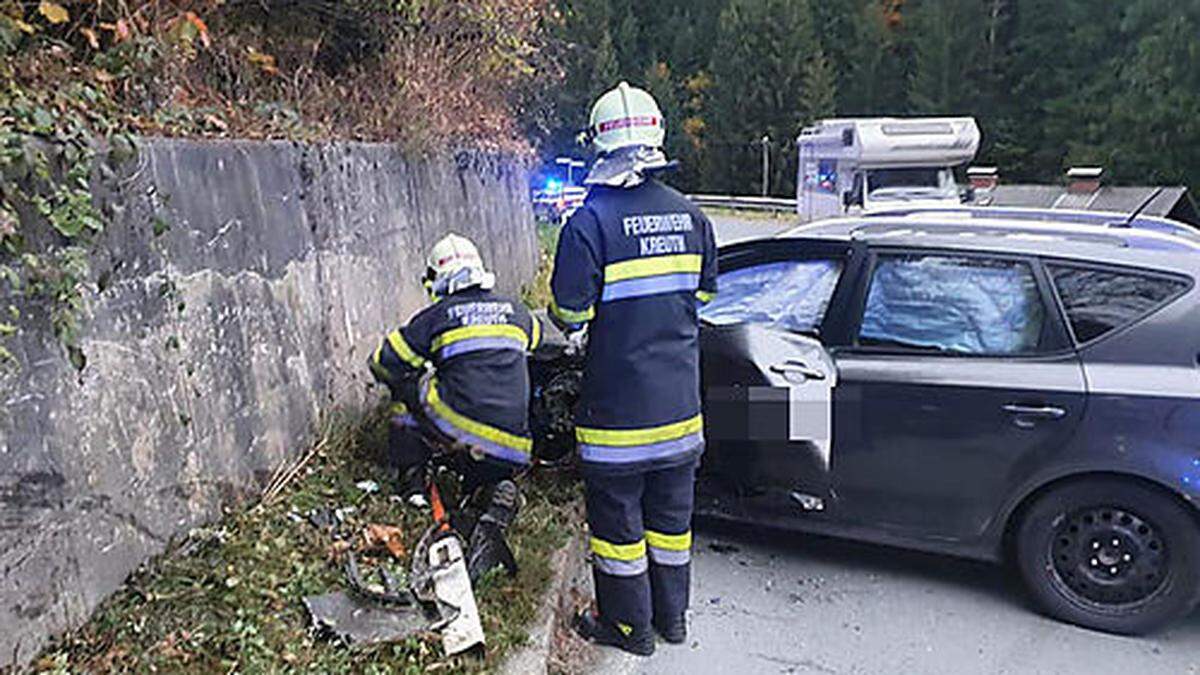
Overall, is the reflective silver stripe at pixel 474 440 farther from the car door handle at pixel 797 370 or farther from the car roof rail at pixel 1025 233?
the car roof rail at pixel 1025 233

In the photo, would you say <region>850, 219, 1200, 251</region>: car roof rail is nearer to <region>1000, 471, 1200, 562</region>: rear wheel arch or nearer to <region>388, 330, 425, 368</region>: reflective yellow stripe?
<region>1000, 471, 1200, 562</region>: rear wheel arch

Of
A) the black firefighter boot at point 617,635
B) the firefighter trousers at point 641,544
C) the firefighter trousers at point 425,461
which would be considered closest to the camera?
the firefighter trousers at point 641,544

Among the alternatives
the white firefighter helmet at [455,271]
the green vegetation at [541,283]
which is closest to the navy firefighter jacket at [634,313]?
the white firefighter helmet at [455,271]

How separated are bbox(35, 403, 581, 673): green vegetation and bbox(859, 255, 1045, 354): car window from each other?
1840mm

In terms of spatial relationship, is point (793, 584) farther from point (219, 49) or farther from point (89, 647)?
point (219, 49)

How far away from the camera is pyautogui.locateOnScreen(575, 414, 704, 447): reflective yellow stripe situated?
3.41 m

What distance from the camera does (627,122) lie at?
3.37m

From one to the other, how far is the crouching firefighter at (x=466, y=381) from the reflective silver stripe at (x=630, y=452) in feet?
2.75

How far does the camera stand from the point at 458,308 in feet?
14.0

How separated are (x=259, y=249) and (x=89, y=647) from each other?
1.85m

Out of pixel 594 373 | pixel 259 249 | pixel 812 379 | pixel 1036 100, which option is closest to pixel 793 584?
pixel 812 379

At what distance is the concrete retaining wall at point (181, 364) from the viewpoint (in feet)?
9.14

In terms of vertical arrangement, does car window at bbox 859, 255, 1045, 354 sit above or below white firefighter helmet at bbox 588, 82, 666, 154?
below

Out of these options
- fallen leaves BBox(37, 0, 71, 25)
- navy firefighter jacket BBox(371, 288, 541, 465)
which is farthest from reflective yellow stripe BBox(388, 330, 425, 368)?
fallen leaves BBox(37, 0, 71, 25)
